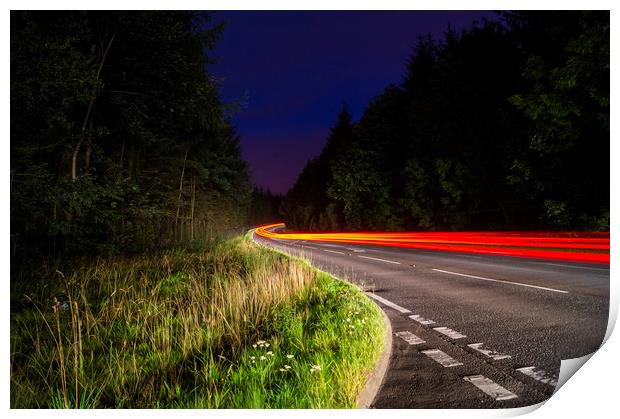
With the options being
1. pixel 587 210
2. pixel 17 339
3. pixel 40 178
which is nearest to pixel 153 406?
pixel 17 339

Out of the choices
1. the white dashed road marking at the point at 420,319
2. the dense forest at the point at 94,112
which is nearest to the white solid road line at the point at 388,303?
the white dashed road marking at the point at 420,319

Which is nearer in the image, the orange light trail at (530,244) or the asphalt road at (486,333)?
the asphalt road at (486,333)

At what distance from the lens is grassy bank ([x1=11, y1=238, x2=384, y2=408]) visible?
3.09 metres

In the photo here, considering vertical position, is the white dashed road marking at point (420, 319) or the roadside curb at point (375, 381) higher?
the roadside curb at point (375, 381)

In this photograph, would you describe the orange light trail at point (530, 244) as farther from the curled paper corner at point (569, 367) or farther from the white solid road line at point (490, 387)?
the white solid road line at point (490, 387)

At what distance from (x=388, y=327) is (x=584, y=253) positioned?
1142 centimetres

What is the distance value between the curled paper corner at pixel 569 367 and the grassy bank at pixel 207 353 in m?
1.79

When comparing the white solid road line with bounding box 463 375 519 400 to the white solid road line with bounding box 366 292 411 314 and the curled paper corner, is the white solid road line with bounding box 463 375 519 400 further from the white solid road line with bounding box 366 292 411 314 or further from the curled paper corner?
the white solid road line with bounding box 366 292 411 314

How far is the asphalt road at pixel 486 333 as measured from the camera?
3041mm

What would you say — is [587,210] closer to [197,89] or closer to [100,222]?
[197,89]

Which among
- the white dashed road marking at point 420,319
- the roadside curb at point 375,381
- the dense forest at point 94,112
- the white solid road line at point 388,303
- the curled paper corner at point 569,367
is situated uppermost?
the dense forest at point 94,112

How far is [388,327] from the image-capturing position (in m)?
4.81

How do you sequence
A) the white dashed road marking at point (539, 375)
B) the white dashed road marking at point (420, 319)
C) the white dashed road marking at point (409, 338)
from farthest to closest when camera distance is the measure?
the white dashed road marking at point (420, 319) → the white dashed road marking at point (409, 338) → the white dashed road marking at point (539, 375)

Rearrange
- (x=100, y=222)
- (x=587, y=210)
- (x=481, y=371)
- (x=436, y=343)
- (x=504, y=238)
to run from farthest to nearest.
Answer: (x=504, y=238)
(x=587, y=210)
(x=100, y=222)
(x=436, y=343)
(x=481, y=371)
